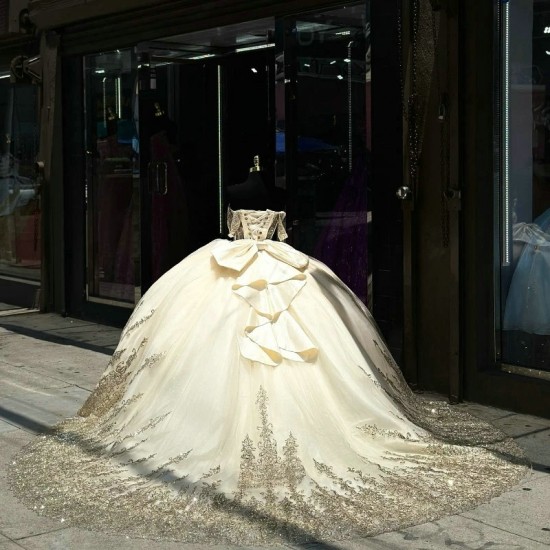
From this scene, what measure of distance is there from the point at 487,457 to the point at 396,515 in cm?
99

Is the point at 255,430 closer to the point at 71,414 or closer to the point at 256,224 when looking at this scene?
the point at 256,224

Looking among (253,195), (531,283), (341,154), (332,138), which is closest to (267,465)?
(253,195)

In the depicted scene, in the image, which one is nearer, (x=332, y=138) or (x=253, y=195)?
(x=253, y=195)

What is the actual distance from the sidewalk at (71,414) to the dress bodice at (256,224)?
164cm

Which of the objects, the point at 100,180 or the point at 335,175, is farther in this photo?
the point at 100,180

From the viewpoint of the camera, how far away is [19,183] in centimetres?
1165

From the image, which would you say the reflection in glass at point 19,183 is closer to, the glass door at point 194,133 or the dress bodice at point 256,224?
the glass door at point 194,133

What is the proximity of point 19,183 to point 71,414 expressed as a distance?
564 cm

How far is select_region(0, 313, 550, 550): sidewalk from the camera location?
423cm

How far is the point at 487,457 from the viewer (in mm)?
5238

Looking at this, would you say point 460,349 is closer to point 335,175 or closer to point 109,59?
point 335,175

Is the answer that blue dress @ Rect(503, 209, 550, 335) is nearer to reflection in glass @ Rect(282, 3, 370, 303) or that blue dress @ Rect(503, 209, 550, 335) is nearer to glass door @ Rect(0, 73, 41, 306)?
reflection in glass @ Rect(282, 3, 370, 303)

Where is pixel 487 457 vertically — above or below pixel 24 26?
below

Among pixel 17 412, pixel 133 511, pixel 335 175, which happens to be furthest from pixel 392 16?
pixel 133 511
